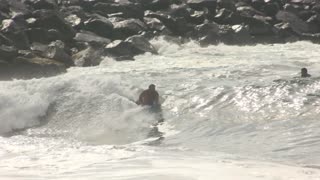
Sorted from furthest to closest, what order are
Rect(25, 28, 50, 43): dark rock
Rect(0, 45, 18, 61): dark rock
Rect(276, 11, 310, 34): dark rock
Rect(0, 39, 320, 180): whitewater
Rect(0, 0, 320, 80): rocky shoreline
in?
Rect(276, 11, 310, 34): dark rock, Rect(25, 28, 50, 43): dark rock, Rect(0, 0, 320, 80): rocky shoreline, Rect(0, 45, 18, 61): dark rock, Rect(0, 39, 320, 180): whitewater

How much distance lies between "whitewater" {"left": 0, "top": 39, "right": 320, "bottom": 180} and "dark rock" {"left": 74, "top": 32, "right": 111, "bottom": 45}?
7.77 feet

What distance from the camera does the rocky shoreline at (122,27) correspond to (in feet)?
61.1

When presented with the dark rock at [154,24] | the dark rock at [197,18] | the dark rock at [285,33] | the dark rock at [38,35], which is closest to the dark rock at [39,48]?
the dark rock at [38,35]

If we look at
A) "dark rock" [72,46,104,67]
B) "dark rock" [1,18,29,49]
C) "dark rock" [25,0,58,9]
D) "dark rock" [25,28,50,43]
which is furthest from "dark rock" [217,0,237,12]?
"dark rock" [1,18,29,49]

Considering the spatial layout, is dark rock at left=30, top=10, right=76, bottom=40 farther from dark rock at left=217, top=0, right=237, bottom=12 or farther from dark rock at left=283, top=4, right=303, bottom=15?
dark rock at left=283, top=4, right=303, bottom=15

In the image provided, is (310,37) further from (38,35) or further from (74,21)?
(38,35)

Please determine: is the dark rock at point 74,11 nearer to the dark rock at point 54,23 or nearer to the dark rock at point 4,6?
the dark rock at point 54,23

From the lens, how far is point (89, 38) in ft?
70.5

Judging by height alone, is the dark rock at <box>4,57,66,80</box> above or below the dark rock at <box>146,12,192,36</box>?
below

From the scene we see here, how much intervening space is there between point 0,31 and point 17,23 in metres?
1.16

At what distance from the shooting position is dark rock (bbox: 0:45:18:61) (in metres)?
17.2

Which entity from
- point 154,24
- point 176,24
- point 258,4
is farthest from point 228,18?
point 154,24

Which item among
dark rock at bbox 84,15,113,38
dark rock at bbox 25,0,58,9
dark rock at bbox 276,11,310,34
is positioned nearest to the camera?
dark rock at bbox 84,15,113,38

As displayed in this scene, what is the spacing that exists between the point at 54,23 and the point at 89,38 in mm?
1643
